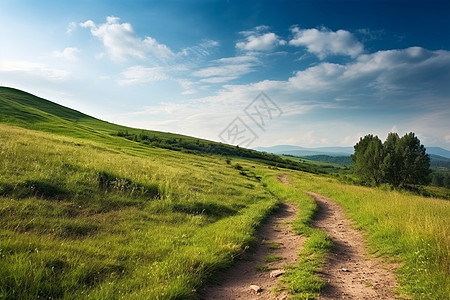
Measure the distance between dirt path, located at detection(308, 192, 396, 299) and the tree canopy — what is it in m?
56.8

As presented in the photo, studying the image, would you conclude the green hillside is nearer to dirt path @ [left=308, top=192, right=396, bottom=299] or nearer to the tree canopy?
the tree canopy

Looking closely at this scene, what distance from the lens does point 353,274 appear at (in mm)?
7625

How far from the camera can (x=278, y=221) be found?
15117mm

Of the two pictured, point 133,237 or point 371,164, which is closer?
point 133,237

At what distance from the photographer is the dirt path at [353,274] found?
6.37 metres

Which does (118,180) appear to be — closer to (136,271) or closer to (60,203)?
(60,203)

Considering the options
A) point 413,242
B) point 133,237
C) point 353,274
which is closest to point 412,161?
point 413,242

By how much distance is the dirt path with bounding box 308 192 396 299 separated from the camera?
6.37 metres

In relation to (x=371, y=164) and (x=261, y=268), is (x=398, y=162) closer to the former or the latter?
(x=371, y=164)

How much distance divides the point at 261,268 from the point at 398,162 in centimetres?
6456

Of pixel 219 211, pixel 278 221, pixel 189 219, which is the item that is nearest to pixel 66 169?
pixel 189 219

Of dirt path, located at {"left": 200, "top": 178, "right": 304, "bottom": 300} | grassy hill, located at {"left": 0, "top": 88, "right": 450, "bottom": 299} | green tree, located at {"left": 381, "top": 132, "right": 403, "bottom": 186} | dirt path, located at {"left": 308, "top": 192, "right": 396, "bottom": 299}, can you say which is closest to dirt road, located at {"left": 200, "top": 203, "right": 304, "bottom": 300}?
dirt path, located at {"left": 200, "top": 178, "right": 304, "bottom": 300}

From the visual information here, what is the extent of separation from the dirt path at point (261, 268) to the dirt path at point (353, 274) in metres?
1.31

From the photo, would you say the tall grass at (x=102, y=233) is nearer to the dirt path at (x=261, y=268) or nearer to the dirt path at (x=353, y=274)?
the dirt path at (x=261, y=268)
